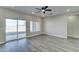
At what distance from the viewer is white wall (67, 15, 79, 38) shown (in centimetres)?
736

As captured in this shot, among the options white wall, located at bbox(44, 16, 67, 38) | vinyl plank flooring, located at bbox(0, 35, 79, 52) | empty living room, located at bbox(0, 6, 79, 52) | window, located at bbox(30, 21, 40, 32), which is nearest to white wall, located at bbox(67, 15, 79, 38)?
empty living room, located at bbox(0, 6, 79, 52)

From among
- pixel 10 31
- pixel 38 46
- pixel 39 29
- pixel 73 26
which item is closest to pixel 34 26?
pixel 39 29

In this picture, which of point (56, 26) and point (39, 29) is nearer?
point (56, 26)

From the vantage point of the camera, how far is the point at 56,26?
8.52 metres

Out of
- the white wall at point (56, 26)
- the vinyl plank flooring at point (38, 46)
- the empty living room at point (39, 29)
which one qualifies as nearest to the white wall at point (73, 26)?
the empty living room at point (39, 29)

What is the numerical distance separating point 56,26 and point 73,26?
159cm

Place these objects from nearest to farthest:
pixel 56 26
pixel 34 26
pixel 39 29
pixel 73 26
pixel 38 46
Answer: pixel 38 46 < pixel 73 26 < pixel 56 26 < pixel 34 26 < pixel 39 29

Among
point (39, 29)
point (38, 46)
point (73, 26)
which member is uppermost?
point (73, 26)

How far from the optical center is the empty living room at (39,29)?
4367 millimetres

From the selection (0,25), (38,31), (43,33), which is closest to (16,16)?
(0,25)

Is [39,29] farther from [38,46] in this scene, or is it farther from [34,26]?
[38,46]

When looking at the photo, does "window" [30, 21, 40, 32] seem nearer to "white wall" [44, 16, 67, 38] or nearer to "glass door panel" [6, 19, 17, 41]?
"white wall" [44, 16, 67, 38]

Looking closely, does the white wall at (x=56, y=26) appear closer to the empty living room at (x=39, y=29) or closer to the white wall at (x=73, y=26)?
the empty living room at (x=39, y=29)
